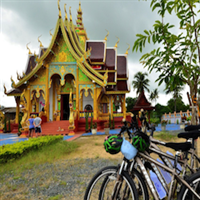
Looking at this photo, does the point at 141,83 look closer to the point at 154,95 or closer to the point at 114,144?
the point at 154,95

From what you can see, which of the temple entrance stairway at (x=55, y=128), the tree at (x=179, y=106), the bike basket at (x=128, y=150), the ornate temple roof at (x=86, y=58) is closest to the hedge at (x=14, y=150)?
the bike basket at (x=128, y=150)

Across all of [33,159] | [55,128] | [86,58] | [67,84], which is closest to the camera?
[33,159]

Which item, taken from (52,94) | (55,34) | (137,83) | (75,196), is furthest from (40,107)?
(137,83)

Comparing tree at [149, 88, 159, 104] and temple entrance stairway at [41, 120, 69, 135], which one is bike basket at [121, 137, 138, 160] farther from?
tree at [149, 88, 159, 104]

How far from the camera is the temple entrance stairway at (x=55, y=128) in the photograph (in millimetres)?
10912

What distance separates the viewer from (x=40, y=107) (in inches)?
541

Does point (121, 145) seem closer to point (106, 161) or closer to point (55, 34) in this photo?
point (106, 161)

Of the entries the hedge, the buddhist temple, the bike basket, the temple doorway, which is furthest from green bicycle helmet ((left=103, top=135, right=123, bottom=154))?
the temple doorway

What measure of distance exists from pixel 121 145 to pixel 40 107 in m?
13.1

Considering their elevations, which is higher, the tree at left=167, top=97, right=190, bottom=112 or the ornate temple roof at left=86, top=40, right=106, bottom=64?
the ornate temple roof at left=86, top=40, right=106, bottom=64

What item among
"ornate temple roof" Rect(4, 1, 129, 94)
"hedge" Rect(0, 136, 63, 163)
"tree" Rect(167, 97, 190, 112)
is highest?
"ornate temple roof" Rect(4, 1, 129, 94)

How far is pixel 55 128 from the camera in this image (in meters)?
11.3

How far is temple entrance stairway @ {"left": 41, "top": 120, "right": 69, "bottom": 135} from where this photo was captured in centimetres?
1091

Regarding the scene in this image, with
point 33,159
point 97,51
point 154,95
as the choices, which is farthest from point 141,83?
point 33,159
